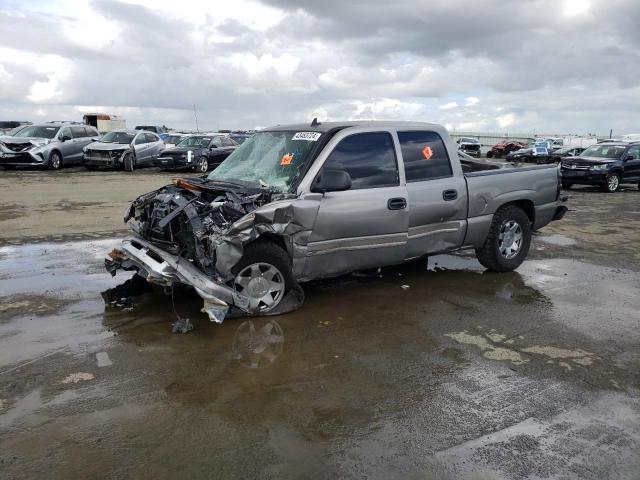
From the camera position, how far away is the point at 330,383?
4070 millimetres

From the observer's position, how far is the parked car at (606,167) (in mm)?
18938

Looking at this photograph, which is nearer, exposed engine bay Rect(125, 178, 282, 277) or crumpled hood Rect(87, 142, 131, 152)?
exposed engine bay Rect(125, 178, 282, 277)

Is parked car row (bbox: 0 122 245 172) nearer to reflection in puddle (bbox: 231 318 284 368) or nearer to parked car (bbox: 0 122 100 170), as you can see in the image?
parked car (bbox: 0 122 100 170)

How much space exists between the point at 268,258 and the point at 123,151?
19538mm

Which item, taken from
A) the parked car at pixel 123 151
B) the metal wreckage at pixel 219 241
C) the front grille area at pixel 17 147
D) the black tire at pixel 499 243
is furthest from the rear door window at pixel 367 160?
the front grille area at pixel 17 147

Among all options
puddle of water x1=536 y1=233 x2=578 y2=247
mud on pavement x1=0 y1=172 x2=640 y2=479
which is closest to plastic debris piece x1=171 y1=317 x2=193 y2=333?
mud on pavement x1=0 y1=172 x2=640 y2=479

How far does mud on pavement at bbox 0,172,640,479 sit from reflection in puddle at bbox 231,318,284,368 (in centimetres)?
2

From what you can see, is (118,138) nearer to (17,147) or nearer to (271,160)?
(17,147)

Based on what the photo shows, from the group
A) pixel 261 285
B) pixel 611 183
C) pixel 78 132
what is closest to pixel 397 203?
pixel 261 285

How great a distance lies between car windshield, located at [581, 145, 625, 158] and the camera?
19734mm

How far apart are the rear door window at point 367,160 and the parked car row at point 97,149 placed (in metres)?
16.8

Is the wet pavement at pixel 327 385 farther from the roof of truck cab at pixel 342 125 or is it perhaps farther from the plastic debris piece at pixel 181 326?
the roof of truck cab at pixel 342 125

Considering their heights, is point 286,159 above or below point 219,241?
above

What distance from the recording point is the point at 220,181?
19.7 ft
